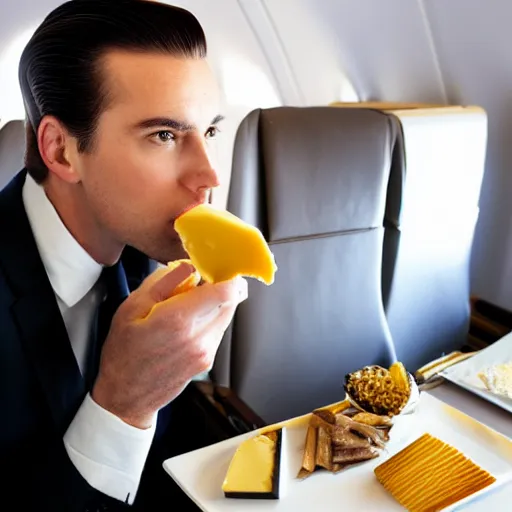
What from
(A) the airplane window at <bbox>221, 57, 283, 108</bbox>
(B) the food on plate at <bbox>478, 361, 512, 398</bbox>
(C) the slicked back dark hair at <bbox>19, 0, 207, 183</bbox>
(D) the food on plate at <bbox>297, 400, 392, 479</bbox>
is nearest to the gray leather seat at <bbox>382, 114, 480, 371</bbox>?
(B) the food on plate at <bbox>478, 361, 512, 398</bbox>

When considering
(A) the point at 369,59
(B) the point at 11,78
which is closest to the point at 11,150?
(B) the point at 11,78

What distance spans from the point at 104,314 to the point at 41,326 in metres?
0.14

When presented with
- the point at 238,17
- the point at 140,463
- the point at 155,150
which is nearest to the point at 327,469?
the point at 140,463

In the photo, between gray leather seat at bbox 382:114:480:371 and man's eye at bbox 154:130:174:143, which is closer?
man's eye at bbox 154:130:174:143

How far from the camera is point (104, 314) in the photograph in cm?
111

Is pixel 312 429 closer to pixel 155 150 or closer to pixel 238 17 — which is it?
pixel 155 150

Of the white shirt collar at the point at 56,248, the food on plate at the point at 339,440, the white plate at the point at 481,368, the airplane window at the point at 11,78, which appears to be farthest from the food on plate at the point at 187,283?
the airplane window at the point at 11,78

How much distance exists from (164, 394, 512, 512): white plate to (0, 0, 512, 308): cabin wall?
0.94 m

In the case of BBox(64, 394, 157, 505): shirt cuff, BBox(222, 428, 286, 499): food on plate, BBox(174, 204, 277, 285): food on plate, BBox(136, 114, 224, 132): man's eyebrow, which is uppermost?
BBox(136, 114, 224, 132): man's eyebrow

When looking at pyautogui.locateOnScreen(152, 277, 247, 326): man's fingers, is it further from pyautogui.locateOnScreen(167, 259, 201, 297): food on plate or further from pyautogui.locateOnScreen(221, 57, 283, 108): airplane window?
pyautogui.locateOnScreen(221, 57, 283, 108): airplane window

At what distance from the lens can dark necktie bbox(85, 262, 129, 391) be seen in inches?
43.3

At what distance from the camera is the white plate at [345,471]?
92 centimetres

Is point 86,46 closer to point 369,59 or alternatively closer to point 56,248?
point 56,248

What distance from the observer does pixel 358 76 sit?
235 centimetres
